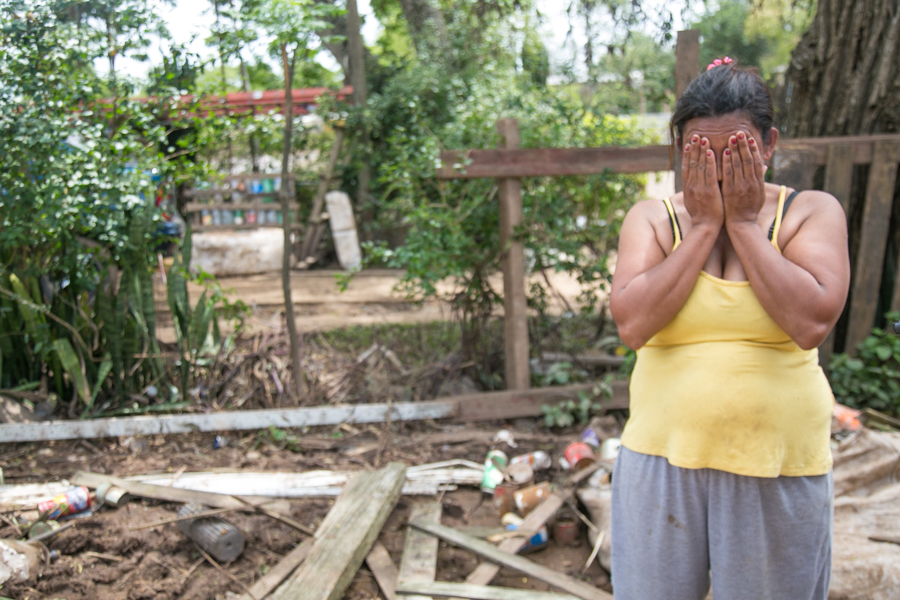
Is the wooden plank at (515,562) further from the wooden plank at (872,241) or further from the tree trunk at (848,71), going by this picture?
the tree trunk at (848,71)

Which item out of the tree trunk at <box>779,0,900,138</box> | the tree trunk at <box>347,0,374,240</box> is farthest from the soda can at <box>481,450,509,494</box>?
the tree trunk at <box>347,0,374,240</box>

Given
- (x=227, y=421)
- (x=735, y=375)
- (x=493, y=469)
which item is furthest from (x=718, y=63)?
(x=227, y=421)

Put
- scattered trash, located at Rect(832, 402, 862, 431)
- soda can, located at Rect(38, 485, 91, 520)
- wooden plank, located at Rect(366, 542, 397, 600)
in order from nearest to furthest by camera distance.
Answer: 1. wooden plank, located at Rect(366, 542, 397, 600)
2. soda can, located at Rect(38, 485, 91, 520)
3. scattered trash, located at Rect(832, 402, 862, 431)

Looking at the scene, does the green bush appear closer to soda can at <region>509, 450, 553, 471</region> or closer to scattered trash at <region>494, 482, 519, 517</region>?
soda can at <region>509, 450, 553, 471</region>

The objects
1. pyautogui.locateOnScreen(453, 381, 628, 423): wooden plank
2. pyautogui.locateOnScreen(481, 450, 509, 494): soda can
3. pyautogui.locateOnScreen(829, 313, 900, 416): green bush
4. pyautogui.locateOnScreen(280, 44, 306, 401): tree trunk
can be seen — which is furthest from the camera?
pyautogui.locateOnScreen(453, 381, 628, 423): wooden plank

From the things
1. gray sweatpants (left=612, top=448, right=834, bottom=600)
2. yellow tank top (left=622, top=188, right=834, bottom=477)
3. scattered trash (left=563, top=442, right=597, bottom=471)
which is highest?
yellow tank top (left=622, top=188, right=834, bottom=477)

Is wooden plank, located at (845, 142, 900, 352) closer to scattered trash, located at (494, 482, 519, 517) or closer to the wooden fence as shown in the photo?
the wooden fence

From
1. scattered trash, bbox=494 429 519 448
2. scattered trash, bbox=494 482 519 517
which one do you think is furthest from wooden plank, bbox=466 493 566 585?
scattered trash, bbox=494 429 519 448

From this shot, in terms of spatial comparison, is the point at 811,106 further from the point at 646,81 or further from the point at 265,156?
the point at 265,156

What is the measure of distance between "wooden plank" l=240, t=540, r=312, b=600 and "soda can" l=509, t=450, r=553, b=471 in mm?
1282

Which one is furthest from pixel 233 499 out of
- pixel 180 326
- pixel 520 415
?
pixel 520 415

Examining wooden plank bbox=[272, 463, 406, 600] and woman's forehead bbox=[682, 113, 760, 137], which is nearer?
woman's forehead bbox=[682, 113, 760, 137]

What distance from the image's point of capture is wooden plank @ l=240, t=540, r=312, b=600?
2.63m

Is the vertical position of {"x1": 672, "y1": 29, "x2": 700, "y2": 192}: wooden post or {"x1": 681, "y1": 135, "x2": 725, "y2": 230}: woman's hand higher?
{"x1": 672, "y1": 29, "x2": 700, "y2": 192}: wooden post
